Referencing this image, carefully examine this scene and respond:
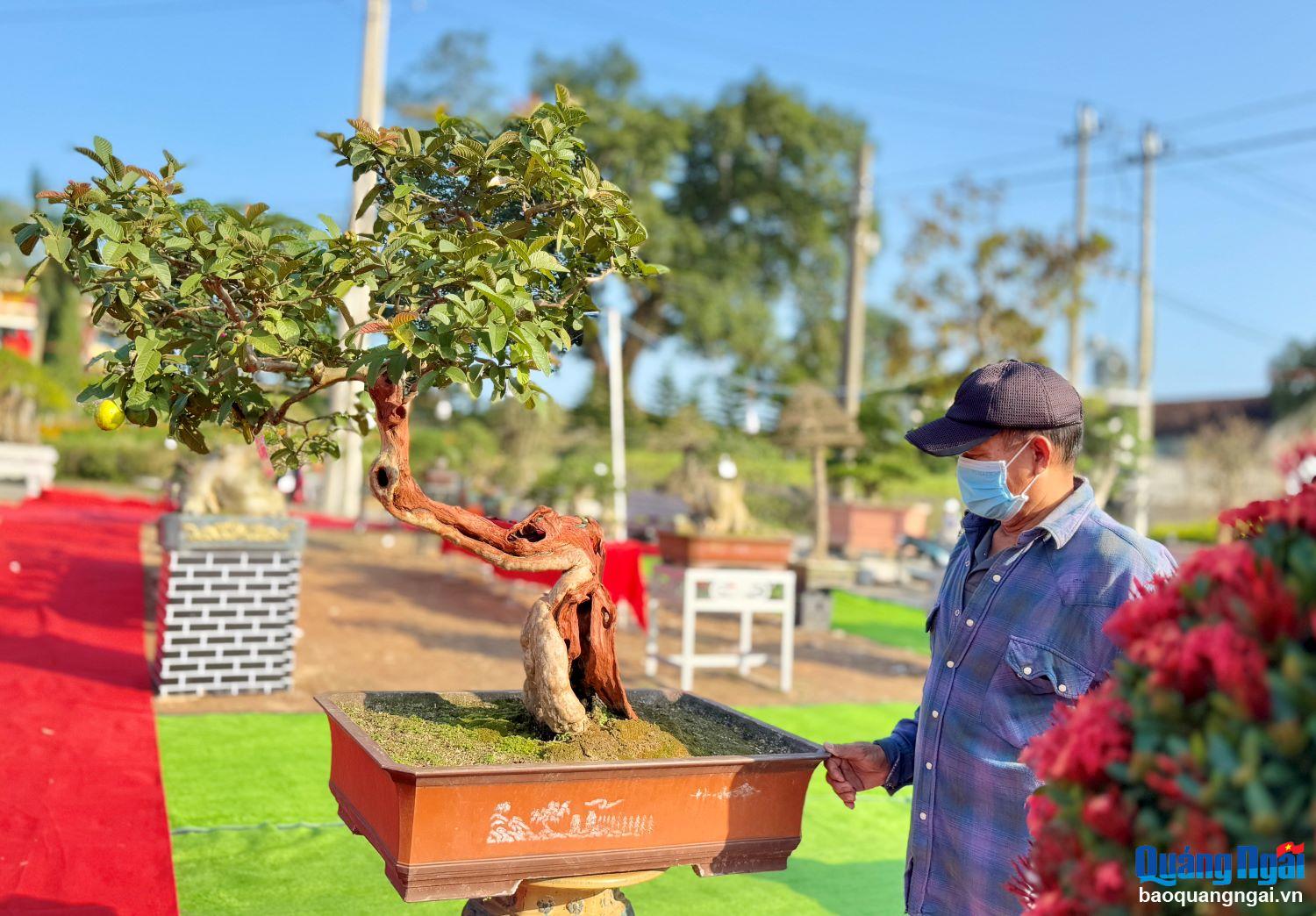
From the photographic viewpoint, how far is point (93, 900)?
279cm

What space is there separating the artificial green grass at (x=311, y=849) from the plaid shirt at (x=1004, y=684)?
1.46 m

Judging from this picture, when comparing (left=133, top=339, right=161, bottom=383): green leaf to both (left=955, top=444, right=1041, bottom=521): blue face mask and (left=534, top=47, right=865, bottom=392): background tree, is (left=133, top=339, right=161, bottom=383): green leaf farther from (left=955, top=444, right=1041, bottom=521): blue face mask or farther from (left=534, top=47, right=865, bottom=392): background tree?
(left=534, top=47, right=865, bottom=392): background tree

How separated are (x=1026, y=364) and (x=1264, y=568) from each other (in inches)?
36.8

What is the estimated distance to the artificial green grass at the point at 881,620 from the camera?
8.79m

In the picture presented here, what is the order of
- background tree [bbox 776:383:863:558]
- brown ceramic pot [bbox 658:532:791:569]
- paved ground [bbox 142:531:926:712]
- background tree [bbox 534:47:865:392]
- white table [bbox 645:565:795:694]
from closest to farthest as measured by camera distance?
paved ground [bbox 142:531:926:712]
white table [bbox 645:565:795:694]
brown ceramic pot [bbox 658:532:791:569]
background tree [bbox 776:383:863:558]
background tree [bbox 534:47:865:392]

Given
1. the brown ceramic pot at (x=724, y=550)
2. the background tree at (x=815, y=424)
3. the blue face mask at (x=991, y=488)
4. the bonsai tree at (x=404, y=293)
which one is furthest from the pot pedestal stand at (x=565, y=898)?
the background tree at (x=815, y=424)

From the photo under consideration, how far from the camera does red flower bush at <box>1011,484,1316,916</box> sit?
0.85 metres

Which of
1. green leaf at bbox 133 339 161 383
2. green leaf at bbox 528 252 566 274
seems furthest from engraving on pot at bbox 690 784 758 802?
green leaf at bbox 133 339 161 383

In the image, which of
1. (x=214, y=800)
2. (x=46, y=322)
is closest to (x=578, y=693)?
(x=214, y=800)

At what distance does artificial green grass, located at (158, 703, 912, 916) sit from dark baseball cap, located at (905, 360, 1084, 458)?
182 cm

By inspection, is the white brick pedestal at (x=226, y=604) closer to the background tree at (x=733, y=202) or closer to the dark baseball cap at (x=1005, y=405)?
the dark baseball cap at (x=1005, y=405)

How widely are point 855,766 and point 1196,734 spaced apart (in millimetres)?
1106

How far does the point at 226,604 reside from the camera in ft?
17.0

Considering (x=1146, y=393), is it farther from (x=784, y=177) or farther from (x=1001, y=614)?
(x=1001, y=614)
